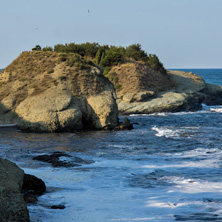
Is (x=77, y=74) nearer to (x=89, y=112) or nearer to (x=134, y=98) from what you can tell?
(x=89, y=112)

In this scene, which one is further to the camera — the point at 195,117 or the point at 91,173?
the point at 195,117

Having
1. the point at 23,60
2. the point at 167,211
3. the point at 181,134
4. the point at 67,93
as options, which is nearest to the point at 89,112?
the point at 67,93

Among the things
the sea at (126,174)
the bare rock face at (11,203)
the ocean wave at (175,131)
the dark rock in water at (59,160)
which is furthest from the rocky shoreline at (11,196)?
the ocean wave at (175,131)

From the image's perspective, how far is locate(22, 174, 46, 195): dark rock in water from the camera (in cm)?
1144

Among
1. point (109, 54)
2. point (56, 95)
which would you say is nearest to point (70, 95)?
point (56, 95)

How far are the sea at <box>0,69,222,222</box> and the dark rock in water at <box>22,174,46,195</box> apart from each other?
0.32 m

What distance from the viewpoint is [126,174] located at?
562 inches

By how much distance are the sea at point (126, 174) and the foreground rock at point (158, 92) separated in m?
15.5

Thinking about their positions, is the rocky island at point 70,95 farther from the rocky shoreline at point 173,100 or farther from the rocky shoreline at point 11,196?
A: the rocky shoreline at point 11,196

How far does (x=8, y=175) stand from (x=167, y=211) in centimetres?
416

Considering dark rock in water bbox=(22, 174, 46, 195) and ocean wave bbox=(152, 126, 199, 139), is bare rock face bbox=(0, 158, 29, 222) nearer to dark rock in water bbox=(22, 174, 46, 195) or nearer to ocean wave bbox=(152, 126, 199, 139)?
dark rock in water bbox=(22, 174, 46, 195)

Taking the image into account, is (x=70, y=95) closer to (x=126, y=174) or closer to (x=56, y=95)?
(x=56, y=95)

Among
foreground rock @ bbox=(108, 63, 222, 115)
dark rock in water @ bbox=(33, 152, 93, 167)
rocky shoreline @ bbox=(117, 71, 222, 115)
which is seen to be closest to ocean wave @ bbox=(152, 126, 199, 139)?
dark rock in water @ bbox=(33, 152, 93, 167)

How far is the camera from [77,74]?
30.6m
